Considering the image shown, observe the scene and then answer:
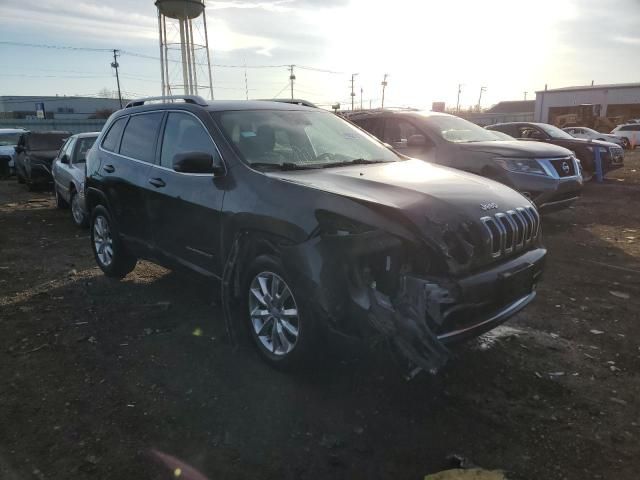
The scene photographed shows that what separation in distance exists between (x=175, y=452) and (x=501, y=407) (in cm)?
194

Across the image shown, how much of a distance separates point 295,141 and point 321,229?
1.44 metres

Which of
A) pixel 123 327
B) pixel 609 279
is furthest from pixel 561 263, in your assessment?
pixel 123 327

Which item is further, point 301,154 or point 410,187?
point 301,154

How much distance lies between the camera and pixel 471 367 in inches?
137

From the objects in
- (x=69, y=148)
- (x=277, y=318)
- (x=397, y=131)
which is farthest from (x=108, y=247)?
(x=69, y=148)

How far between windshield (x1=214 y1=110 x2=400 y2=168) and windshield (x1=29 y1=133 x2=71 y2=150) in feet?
40.8

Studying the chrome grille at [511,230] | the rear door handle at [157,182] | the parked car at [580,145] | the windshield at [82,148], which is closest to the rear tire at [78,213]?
the windshield at [82,148]

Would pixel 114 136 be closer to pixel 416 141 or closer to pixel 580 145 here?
pixel 416 141

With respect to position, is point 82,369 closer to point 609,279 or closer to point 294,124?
point 294,124

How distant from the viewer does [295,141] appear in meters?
4.18

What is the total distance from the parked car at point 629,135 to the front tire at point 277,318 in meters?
31.7

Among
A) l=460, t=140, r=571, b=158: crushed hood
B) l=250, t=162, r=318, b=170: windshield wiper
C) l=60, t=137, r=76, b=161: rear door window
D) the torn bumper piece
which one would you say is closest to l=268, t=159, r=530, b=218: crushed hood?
l=250, t=162, r=318, b=170: windshield wiper

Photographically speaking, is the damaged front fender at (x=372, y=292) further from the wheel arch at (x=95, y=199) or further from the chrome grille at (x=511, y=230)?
the wheel arch at (x=95, y=199)

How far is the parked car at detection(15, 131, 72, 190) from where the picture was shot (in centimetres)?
1375
